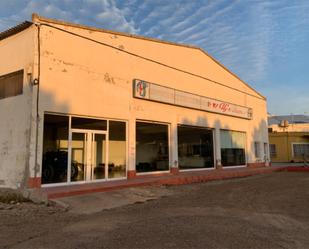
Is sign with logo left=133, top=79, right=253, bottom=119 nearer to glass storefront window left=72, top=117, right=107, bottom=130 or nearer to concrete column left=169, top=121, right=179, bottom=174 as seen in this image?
concrete column left=169, top=121, right=179, bottom=174

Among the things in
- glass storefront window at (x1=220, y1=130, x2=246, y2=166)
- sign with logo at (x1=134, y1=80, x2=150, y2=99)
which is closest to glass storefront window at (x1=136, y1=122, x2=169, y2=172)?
sign with logo at (x1=134, y1=80, x2=150, y2=99)

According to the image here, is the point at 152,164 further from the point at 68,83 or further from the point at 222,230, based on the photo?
the point at 222,230

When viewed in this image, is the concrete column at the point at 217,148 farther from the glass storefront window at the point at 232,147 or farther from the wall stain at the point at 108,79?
the wall stain at the point at 108,79

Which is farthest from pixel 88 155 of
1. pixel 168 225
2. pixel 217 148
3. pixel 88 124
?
pixel 217 148

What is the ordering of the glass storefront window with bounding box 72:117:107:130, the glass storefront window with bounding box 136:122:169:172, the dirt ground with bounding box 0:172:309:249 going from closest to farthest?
the dirt ground with bounding box 0:172:309:249
the glass storefront window with bounding box 72:117:107:130
the glass storefront window with bounding box 136:122:169:172

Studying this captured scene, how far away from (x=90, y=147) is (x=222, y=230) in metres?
8.03

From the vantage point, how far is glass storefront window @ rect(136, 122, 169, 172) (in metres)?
15.8

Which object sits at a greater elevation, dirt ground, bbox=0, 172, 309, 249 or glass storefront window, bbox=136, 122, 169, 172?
glass storefront window, bbox=136, 122, 169, 172

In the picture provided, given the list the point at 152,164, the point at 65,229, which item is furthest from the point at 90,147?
the point at 65,229

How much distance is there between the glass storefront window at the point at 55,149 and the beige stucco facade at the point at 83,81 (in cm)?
39

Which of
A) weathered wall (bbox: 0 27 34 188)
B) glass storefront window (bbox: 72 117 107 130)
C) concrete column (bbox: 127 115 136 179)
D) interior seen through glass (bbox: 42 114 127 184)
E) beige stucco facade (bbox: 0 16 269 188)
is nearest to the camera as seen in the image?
weathered wall (bbox: 0 27 34 188)

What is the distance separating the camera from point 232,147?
74.9 feet

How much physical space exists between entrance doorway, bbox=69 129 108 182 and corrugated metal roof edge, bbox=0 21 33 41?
4381 millimetres

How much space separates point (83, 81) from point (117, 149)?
343 centimetres
